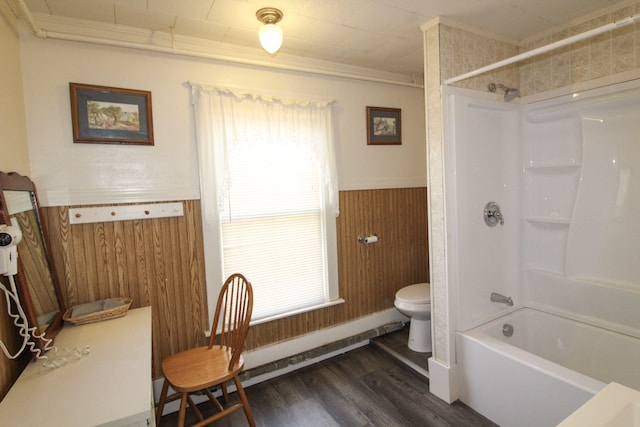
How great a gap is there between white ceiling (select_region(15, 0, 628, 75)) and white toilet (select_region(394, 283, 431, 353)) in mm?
1818

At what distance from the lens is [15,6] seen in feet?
4.98

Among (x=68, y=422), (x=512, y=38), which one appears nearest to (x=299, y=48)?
(x=512, y=38)

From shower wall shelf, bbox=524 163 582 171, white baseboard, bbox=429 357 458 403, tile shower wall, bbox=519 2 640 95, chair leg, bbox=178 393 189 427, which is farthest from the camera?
shower wall shelf, bbox=524 163 582 171

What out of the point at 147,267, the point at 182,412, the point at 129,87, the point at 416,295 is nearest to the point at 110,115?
the point at 129,87

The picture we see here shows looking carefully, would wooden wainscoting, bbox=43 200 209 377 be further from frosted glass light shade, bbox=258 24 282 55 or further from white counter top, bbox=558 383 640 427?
white counter top, bbox=558 383 640 427

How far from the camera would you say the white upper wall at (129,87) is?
1676mm

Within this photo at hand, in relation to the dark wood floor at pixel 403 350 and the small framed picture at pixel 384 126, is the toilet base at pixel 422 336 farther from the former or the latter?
the small framed picture at pixel 384 126

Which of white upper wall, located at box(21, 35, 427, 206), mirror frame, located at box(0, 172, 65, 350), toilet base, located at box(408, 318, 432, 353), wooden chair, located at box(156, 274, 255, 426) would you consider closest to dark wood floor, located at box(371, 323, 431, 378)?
toilet base, located at box(408, 318, 432, 353)

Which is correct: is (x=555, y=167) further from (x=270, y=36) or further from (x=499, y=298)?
(x=270, y=36)

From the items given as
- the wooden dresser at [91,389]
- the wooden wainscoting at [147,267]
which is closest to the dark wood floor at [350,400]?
the wooden wainscoting at [147,267]

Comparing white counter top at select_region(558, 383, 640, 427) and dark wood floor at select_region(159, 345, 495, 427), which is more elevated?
white counter top at select_region(558, 383, 640, 427)

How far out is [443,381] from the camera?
77.9 inches

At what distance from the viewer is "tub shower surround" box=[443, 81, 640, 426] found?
1.83 m

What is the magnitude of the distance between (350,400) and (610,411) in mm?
1500
